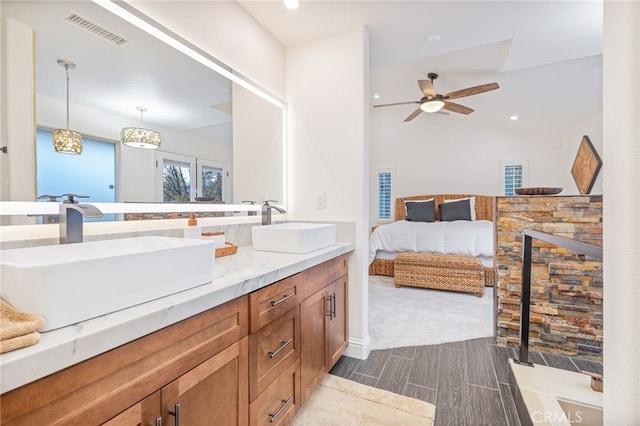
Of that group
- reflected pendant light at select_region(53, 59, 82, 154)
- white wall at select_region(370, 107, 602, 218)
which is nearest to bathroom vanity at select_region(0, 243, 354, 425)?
reflected pendant light at select_region(53, 59, 82, 154)

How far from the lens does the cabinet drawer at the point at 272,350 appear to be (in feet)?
3.77

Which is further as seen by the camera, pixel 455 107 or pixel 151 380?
pixel 455 107

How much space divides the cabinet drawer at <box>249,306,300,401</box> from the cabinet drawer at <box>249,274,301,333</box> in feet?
0.11

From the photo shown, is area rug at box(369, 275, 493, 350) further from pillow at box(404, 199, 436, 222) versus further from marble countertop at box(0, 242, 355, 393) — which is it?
pillow at box(404, 199, 436, 222)

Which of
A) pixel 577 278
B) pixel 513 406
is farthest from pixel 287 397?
pixel 577 278

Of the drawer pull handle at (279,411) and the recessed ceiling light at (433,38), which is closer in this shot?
the drawer pull handle at (279,411)

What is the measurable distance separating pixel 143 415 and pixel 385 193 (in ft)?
22.3

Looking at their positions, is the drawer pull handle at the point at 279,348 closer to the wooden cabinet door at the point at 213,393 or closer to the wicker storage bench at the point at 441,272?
Result: the wooden cabinet door at the point at 213,393

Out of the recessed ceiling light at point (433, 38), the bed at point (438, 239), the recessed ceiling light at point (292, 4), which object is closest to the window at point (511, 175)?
the bed at point (438, 239)

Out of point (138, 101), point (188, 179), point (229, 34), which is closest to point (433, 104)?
point (229, 34)

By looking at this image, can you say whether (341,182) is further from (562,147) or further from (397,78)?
(562,147)

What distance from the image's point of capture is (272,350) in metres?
1.27

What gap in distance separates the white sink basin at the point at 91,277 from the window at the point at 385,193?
639 centimetres

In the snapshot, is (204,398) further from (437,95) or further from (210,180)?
(437,95)
